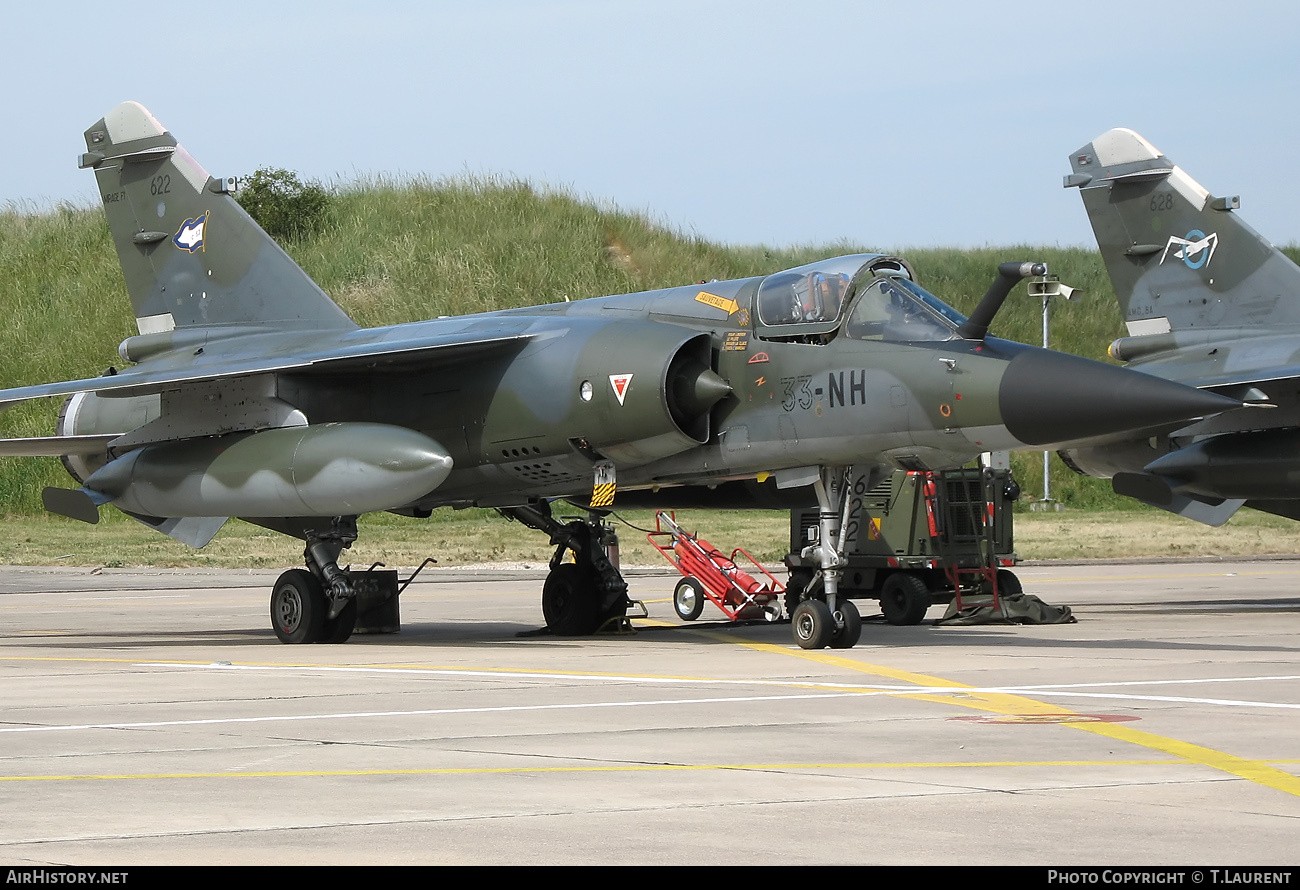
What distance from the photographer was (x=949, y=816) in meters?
5.65

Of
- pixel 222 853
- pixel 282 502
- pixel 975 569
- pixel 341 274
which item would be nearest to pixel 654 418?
pixel 282 502

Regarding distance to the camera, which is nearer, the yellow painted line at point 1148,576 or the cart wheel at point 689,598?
the cart wheel at point 689,598

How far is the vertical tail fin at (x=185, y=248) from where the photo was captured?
17.5 meters

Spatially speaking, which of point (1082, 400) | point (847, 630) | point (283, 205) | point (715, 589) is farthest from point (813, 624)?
point (283, 205)

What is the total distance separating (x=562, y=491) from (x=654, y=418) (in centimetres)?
205

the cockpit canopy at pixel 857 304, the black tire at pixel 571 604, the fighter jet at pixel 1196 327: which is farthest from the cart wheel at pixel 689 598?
the fighter jet at pixel 1196 327

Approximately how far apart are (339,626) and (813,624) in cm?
473

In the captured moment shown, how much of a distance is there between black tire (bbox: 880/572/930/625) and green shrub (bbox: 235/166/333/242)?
40390mm

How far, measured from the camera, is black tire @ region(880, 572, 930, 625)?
A: 1720 cm

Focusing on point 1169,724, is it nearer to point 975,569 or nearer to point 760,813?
point 760,813

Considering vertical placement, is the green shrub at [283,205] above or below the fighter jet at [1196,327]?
above

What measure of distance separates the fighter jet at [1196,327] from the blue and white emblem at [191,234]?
10260 mm

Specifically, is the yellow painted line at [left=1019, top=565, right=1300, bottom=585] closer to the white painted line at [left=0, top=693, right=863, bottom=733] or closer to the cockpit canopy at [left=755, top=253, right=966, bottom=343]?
the cockpit canopy at [left=755, top=253, right=966, bottom=343]

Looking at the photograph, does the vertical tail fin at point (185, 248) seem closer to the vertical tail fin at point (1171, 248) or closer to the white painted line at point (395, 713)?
the white painted line at point (395, 713)
